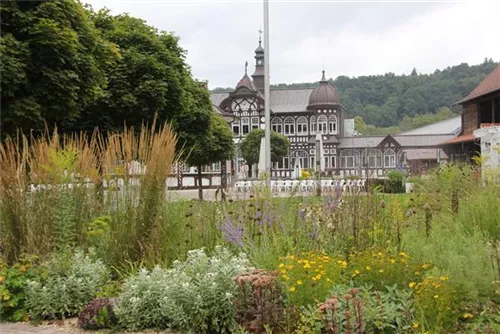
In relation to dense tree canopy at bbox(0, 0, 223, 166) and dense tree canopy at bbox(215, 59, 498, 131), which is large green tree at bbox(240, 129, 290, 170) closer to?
dense tree canopy at bbox(0, 0, 223, 166)

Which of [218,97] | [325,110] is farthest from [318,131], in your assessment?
[218,97]

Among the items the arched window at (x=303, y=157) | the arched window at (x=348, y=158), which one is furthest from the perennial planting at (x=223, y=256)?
the arched window at (x=348, y=158)

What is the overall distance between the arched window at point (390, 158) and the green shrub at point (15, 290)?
45505 millimetres

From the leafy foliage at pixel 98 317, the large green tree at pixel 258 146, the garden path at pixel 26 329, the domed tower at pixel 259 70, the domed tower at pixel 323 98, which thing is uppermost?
the domed tower at pixel 259 70

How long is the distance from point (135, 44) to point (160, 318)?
9.90m

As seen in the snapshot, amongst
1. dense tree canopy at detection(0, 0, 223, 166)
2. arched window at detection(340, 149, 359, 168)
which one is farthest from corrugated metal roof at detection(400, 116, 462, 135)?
dense tree canopy at detection(0, 0, 223, 166)

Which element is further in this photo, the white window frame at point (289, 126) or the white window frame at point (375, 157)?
the white window frame at point (289, 126)

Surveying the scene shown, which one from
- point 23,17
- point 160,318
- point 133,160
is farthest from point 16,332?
point 23,17

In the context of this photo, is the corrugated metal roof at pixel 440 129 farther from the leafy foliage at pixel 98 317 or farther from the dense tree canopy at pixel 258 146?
the leafy foliage at pixel 98 317

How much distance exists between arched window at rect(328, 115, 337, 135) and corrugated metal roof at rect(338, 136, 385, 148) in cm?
126

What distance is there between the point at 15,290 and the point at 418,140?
4714cm

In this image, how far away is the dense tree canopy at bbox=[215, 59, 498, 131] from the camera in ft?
266

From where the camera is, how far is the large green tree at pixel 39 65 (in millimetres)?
7775

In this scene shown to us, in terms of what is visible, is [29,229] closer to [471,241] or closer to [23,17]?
[471,241]
